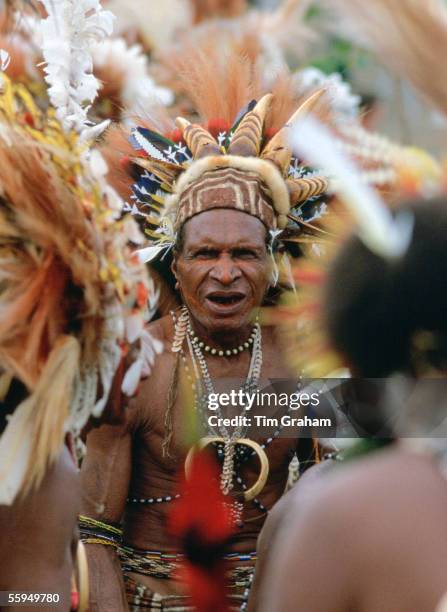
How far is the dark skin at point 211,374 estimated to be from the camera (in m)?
4.09

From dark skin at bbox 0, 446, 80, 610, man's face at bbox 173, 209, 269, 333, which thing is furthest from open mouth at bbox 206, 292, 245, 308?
dark skin at bbox 0, 446, 80, 610

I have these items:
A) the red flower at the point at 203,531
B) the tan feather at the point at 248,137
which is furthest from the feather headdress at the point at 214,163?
the red flower at the point at 203,531

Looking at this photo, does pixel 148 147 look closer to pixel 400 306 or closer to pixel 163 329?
pixel 163 329

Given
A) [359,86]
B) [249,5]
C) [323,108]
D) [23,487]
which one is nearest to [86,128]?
[323,108]

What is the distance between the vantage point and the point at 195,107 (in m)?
4.65

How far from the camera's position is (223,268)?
4121 mm

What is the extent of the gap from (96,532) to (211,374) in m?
0.64

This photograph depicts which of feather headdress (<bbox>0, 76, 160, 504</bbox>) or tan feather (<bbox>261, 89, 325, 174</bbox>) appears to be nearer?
feather headdress (<bbox>0, 76, 160, 504</bbox>)

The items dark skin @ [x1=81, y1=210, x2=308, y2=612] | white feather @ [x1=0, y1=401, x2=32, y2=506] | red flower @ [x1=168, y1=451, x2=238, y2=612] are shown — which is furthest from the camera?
dark skin @ [x1=81, y1=210, x2=308, y2=612]

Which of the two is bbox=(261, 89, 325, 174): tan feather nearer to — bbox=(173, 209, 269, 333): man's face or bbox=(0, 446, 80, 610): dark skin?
bbox=(173, 209, 269, 333): man's face

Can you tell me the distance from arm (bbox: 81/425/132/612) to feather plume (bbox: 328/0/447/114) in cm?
197

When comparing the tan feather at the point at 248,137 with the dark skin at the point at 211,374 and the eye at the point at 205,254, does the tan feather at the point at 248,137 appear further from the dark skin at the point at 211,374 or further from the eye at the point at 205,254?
the eye at the point at 205,254

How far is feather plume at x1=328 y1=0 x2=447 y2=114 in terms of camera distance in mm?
2354

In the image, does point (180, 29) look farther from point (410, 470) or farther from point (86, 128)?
point (410, 470)
